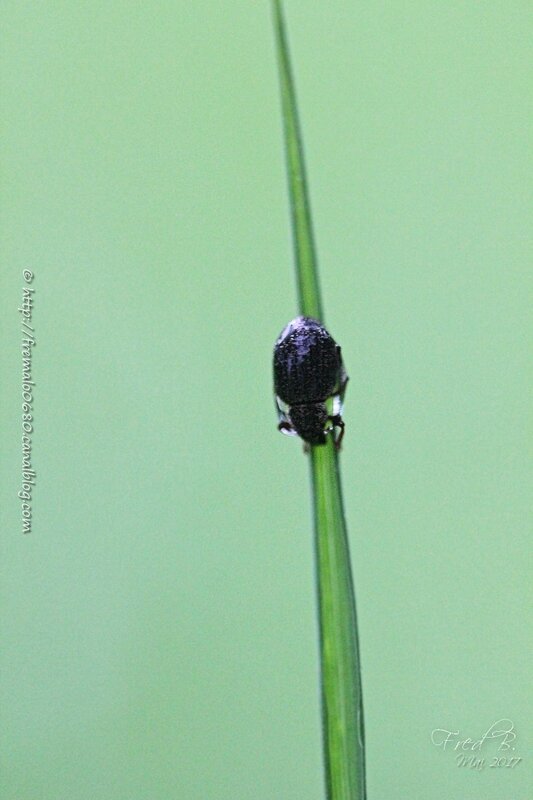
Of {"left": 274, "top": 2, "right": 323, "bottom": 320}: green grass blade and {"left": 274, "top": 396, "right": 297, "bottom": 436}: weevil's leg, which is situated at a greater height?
{"left": 274, "top": 2, "right": 323, "bottom": 320}: green grass blade

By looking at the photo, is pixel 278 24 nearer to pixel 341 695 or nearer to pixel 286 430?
pixel 286 430

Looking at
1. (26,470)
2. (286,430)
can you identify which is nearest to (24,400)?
(26,470)

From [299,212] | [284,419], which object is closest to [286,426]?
[284,419]

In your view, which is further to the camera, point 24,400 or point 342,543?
point 24,400

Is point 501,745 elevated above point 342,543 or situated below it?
below

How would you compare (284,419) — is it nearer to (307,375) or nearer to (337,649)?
(307,375)

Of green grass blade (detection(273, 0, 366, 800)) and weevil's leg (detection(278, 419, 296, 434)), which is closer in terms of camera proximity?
green grass blade (detection(273, 0, 366, 800))

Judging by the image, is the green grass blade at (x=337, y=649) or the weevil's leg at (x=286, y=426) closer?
the green grass blade at (x=337, y=649)
